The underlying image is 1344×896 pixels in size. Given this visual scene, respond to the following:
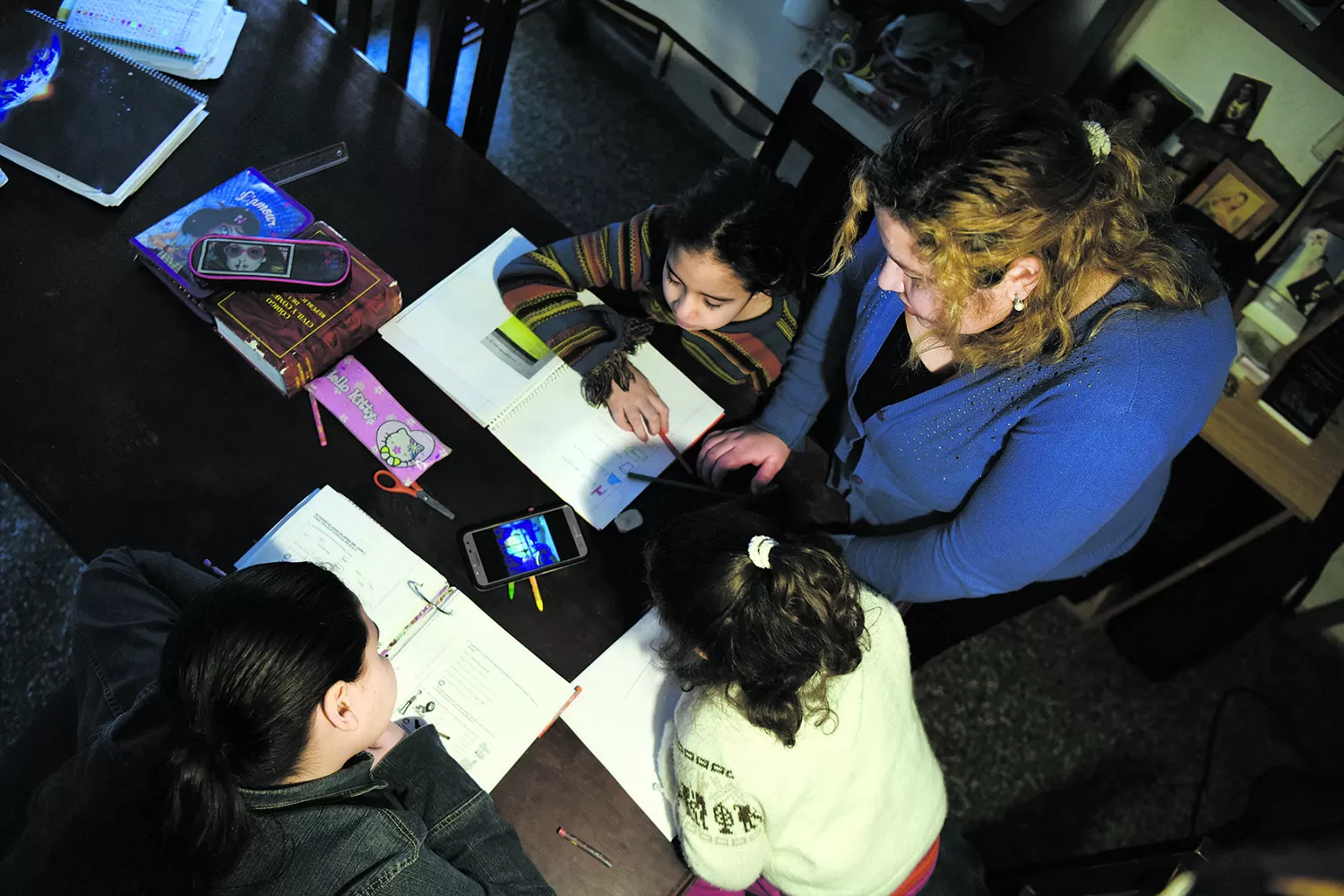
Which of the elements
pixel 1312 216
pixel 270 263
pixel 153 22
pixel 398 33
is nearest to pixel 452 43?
pixel 398 33

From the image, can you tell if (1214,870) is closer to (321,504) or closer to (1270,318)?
(321,504)

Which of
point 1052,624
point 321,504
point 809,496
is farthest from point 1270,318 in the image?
point 321,504

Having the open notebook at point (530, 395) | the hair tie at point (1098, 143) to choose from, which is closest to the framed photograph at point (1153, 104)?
the hair tie at point (1098, 143)

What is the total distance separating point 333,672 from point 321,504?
1.15 feet

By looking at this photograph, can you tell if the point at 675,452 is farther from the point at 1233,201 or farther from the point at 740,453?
the point at 1233,201

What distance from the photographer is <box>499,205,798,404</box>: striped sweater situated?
1.42 meters

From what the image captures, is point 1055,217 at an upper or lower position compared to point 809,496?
upper

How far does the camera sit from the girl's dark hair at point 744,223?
1.35 metres

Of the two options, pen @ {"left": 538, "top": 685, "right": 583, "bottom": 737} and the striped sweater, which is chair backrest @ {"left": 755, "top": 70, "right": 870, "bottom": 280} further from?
pen @ {"left": 538, "top": 685, "right": 583, "bottom": 737}

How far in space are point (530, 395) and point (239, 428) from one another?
43cm

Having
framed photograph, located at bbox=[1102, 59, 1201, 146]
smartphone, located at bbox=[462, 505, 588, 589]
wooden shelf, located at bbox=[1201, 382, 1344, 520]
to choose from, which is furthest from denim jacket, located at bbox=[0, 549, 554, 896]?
framed photograph, located at bbox=[1102, 59, 1201, 146]

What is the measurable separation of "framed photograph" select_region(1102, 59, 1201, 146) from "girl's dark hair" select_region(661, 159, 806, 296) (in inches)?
40.8

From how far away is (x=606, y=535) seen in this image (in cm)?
134

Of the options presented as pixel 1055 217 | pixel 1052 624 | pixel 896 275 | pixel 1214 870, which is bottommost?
pixel 1052 624
